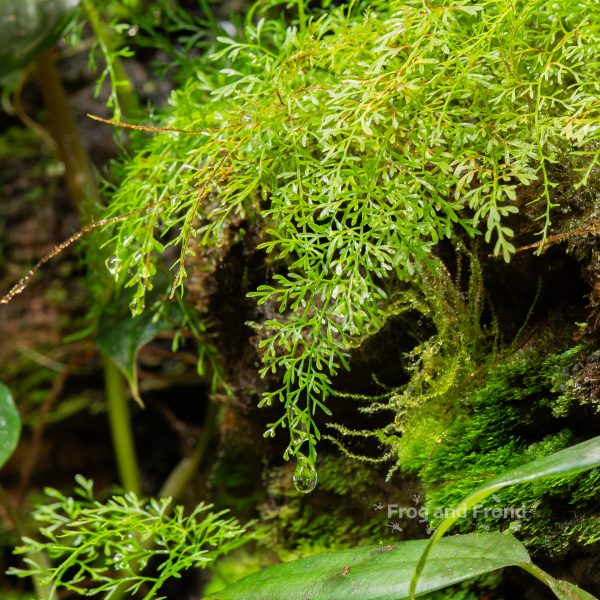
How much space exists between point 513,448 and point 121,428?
1.07 metres

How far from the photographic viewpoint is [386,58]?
77cm

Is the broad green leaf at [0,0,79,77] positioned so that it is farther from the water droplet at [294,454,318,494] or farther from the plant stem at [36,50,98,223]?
the water droplet at [294,454,318,494]

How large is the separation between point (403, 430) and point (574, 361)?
21 cm

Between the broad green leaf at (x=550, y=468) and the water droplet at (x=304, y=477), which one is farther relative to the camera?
the water droplet at (x=304, y=477)

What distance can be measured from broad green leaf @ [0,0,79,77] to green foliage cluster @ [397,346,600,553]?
0.89 meters

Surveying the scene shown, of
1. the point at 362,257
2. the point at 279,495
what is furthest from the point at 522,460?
the point at 279,495

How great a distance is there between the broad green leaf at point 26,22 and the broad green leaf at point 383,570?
939 millimetres

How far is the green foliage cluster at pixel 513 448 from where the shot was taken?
0.71 m

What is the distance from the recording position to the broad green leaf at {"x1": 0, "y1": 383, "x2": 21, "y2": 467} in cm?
101

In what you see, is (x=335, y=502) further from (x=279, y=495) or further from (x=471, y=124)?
(x=471, y=124)

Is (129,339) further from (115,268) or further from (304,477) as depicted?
(304,477)

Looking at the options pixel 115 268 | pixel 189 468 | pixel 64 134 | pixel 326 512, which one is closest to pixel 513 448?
pixel 326 512

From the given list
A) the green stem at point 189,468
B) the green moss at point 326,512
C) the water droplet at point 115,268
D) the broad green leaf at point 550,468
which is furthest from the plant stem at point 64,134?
the broad green leaf at point 550,468

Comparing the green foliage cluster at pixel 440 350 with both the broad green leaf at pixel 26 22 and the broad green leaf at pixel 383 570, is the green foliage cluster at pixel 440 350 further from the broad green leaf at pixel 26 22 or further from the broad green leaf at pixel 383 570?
the broad green leaf at pixel 26 22
